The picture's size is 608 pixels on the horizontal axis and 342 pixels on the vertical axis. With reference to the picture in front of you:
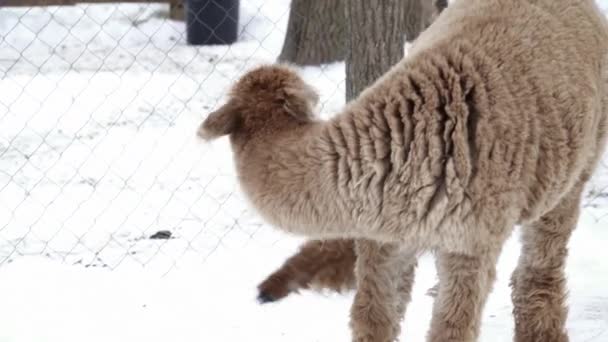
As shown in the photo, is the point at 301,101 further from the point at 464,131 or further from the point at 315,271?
the point at 315,271

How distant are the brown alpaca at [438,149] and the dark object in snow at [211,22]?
6.19 meters

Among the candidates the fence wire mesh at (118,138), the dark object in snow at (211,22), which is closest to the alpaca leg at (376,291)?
the fence wire mesh at (118,138)

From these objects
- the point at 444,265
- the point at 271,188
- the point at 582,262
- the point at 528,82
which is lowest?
the point at 582,262

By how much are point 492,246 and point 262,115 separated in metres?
0.83

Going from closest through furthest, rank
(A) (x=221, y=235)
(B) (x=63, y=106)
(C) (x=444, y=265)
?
(C) (x=444, y=265) → (A) (x=221, y=235) → (B) (x=63, y=106)

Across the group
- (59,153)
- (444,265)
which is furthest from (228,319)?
(59,153)

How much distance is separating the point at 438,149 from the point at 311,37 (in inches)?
197

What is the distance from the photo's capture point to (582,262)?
5137mm

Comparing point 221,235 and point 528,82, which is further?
point 221,235

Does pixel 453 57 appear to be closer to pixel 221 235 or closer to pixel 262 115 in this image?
pixel 262 115

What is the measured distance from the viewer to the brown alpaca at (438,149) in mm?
2969

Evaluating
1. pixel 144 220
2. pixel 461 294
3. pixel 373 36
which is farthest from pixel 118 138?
pixel 461 294

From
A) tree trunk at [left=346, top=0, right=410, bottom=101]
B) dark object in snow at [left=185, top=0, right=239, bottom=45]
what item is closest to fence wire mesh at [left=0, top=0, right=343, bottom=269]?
dark object in snow at [left=185, top=0, right=239, bottom=45]

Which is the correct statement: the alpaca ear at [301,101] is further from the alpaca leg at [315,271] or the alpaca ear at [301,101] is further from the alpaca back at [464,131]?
the alpaca leg at [315,271]
